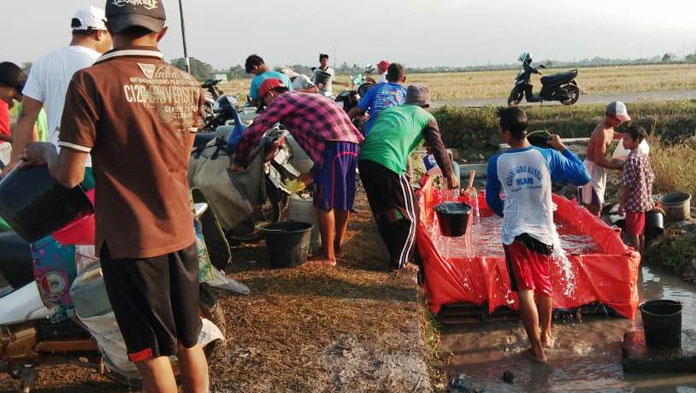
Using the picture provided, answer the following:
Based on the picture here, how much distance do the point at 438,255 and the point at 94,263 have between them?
130 inches

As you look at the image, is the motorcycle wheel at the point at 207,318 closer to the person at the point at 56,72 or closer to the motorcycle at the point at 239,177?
the person at the point at 56,72

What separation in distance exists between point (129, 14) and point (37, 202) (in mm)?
1069

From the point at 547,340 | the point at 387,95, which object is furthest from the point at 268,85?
the point at 547,340

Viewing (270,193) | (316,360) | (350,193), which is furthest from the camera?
(270,193)

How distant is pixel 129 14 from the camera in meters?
2.55

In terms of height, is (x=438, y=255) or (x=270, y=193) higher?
(x=270, y=193)

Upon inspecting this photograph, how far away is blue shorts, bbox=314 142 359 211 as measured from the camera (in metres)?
5.70

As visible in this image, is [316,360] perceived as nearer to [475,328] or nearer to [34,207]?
[34,207]

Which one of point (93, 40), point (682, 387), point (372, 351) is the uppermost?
point (93, 40)

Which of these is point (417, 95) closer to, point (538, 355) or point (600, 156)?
point (538, 355)

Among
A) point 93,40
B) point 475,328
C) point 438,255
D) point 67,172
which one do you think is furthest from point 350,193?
point 67,172

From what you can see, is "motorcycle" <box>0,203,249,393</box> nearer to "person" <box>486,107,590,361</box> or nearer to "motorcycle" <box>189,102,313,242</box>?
"motorcycle" <box>189,102,313,242</box>

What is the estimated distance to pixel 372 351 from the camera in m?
4.20

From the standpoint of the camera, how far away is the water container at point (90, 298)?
317cm
